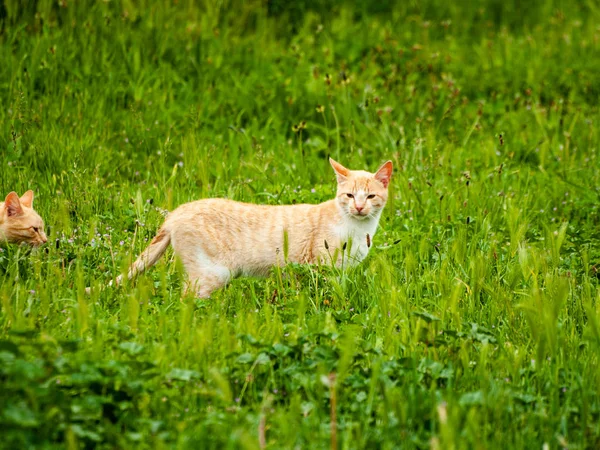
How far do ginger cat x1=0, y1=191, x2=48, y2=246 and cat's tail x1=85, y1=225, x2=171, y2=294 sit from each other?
2.59 ft

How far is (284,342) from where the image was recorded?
419 cm

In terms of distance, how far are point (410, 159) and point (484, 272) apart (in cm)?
269

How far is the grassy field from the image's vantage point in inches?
138

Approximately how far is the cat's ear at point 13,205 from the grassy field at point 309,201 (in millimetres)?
290

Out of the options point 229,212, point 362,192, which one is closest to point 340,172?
point 362,192

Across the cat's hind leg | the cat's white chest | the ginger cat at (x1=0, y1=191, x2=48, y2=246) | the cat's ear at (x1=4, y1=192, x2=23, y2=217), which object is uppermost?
the cat's ear at (x1=4, y1=192, x2=23, y2=217)

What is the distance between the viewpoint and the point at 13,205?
545 cm

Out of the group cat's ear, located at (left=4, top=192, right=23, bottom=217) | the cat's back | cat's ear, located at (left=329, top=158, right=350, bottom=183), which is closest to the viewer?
cat's ear, located at (left=4, top=192, right=23, bottom=217)

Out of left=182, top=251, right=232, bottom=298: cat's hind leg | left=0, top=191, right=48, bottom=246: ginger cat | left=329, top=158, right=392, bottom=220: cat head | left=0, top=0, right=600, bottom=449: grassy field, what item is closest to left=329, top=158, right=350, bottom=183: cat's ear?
left=329, top=158, right=392, bottom=220: cat head

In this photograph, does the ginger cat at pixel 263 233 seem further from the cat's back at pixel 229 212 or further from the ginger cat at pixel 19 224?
the ginger cat at pixel 19 224

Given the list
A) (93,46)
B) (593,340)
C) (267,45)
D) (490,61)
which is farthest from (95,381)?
(490,61)

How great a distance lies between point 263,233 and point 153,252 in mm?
878

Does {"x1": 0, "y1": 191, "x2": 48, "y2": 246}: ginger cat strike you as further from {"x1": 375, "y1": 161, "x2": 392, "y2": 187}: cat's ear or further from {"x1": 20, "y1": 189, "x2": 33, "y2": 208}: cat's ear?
{"x1": 375, "y1": 161, "x2": 392, "y2": 187}: cat's ear

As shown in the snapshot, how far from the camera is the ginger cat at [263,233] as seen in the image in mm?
5555
